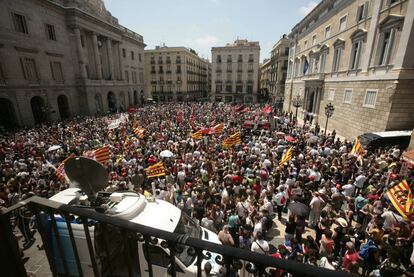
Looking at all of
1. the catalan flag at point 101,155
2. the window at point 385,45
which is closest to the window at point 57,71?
the catalan flag at point 101,155

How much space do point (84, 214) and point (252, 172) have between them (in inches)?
367

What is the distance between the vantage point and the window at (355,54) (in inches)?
773

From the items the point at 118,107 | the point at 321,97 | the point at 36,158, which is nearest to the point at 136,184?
the point at 36,158

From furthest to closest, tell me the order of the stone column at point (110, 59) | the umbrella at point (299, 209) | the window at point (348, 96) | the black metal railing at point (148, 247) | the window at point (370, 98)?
the stone column at point (110, 59) → the window at point (348, 96) → the window at point (370, 98) → the umbrella at point (299, 209) → the black metal railing at point (148, 247)

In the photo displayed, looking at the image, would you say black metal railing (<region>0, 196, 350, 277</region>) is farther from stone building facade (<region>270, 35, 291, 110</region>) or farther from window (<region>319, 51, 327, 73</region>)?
stone building facade (<region>270, 35, 291, 110</region>)

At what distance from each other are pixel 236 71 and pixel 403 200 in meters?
61.7

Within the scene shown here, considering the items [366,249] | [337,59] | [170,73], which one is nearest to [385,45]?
[337,59]

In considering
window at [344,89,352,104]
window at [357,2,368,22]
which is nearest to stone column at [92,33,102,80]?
window at [344,89,352,104]

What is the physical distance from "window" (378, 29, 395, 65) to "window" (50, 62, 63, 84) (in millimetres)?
37738

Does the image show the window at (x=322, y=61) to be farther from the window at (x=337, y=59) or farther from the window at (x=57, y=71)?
the window at (x=57, y=71)

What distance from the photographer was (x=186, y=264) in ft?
14.8

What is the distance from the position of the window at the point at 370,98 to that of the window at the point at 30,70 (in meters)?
36.5

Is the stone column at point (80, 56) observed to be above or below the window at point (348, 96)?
above

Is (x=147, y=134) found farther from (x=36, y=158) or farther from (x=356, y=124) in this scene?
(x=356, y=124)
